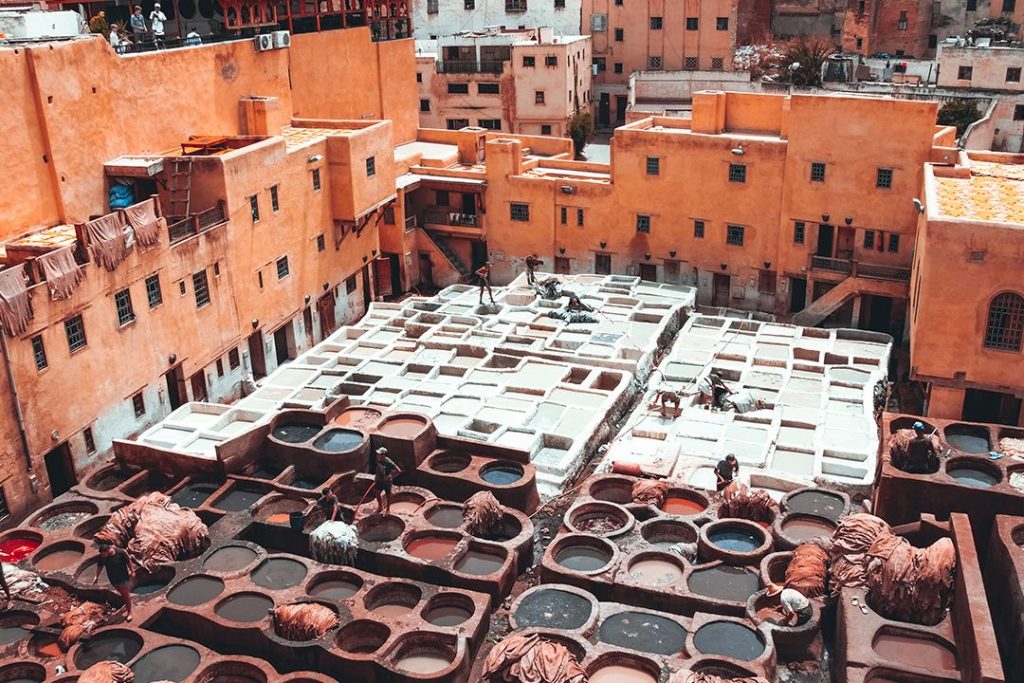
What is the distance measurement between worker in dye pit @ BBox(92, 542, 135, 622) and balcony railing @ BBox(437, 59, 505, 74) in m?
39.7

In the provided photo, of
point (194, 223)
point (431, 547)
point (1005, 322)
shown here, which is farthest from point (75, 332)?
point (1005, 322)

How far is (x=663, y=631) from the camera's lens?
18781 mm

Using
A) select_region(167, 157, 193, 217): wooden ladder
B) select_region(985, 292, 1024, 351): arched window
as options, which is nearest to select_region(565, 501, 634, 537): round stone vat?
select_region(985, 292, 1024, 351): arched window

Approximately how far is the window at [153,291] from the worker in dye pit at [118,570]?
8.53 m

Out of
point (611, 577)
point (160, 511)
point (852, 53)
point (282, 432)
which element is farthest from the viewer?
point (852, 53)

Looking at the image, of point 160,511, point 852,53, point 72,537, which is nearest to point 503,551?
point 160,511

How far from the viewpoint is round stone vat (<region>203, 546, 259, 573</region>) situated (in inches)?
823

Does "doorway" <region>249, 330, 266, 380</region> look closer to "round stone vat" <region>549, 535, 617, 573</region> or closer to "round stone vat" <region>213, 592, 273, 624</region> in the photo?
"round stone vat" <region>213, 592, 273, 624</region>

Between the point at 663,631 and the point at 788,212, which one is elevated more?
the point at 788,212

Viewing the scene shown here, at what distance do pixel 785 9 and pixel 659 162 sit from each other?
97.5 feet

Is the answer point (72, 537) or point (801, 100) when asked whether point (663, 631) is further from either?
point (801, 100)

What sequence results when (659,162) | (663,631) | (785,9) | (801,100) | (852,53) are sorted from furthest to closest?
(785,9) < (852,53) < (659,162) < (801,100) < (663,631)

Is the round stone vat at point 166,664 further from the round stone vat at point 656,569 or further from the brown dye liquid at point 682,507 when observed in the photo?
the brown dye liquid at point 682,507

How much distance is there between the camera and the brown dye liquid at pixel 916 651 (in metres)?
17.0
